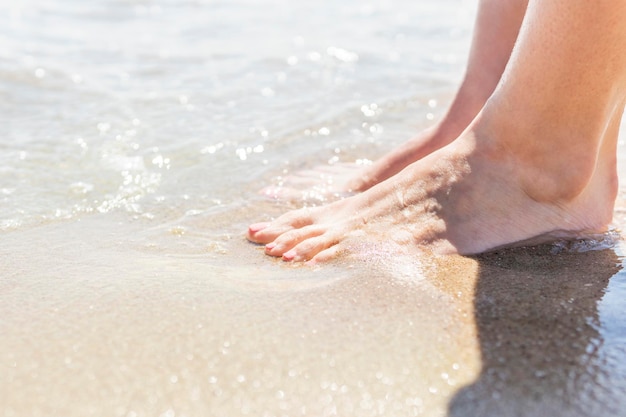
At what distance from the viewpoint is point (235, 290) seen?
145 cm

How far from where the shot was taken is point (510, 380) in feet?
3.68

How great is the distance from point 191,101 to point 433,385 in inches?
92.1

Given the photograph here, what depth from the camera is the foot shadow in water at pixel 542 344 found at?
108cm

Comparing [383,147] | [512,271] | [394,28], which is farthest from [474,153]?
[394,28]

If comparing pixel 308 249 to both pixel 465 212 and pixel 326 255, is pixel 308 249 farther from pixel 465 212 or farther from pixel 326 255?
pixel 465 212

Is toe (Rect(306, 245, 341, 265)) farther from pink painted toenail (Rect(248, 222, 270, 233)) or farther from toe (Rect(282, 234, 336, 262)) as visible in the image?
pink painted toenail (Rect(248, 222, 270, 233))

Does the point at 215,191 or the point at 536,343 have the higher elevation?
the point at 536,343

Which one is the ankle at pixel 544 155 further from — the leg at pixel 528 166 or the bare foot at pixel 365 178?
the bare foot at pixel 365 178

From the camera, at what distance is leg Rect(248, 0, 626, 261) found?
5.26 ft

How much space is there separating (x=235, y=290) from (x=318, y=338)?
0.89 ft

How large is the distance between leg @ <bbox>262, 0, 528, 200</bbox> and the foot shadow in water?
79 centimetres

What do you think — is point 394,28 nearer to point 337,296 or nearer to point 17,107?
point 17,107

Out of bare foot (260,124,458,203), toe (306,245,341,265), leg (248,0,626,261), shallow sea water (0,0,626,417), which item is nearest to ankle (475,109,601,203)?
leg (248,0,626,261)

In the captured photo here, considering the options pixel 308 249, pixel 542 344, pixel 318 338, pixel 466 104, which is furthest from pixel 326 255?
pixel 466 104
